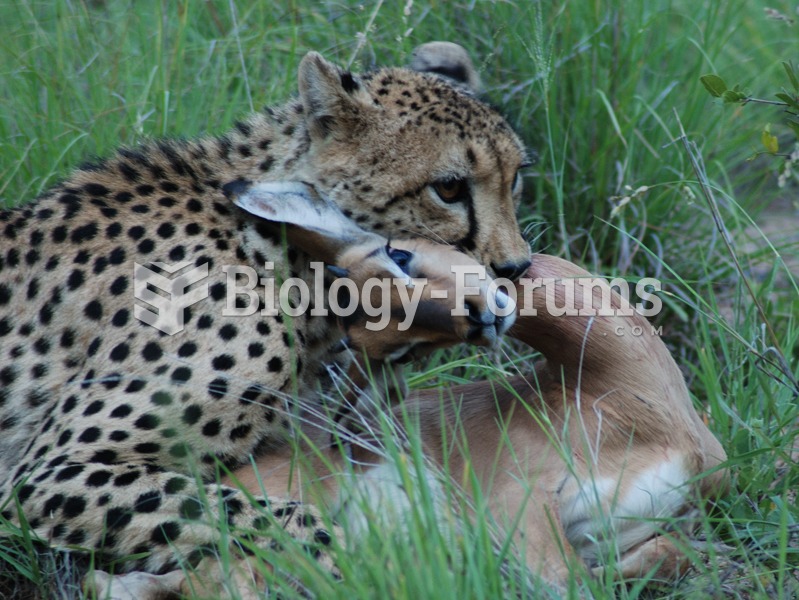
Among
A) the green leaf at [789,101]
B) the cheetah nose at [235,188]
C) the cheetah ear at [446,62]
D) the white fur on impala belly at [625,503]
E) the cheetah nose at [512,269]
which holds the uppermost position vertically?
the cheetah ear at [446,62]

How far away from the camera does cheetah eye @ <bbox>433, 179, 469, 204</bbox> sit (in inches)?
120

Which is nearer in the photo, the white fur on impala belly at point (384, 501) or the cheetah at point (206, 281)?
the white fur on impala belly at point (384, 501)

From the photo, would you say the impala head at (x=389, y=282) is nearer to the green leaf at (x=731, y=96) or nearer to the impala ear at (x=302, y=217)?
the impala ear at (x=302, y=217)

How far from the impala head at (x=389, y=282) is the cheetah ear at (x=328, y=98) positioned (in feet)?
0.62

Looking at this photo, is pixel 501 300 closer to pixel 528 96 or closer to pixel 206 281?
pixel 206 281

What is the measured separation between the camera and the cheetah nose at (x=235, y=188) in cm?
294

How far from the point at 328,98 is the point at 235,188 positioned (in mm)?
355

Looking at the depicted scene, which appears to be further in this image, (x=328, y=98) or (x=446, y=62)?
(x=446, y=62)

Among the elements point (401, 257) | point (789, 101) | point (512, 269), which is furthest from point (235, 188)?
point (789, 101)

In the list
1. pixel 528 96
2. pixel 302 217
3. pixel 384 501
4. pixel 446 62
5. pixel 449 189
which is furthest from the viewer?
pixel 528 96

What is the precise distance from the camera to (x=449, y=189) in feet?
10.00

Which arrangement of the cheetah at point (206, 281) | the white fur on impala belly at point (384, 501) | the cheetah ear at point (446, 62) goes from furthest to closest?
the cheetah ear at point (446, 62) < the cheetah at point (206, 281) < the white fur on impala belly at point (384, 501)

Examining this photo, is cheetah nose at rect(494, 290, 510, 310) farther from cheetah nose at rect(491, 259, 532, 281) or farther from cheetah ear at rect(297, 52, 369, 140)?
cheetah ear at rect(297, 52, 369, 140)

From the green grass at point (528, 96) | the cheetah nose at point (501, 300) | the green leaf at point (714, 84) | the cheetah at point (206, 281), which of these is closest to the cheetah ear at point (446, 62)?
the green grass at point (528, 96)
